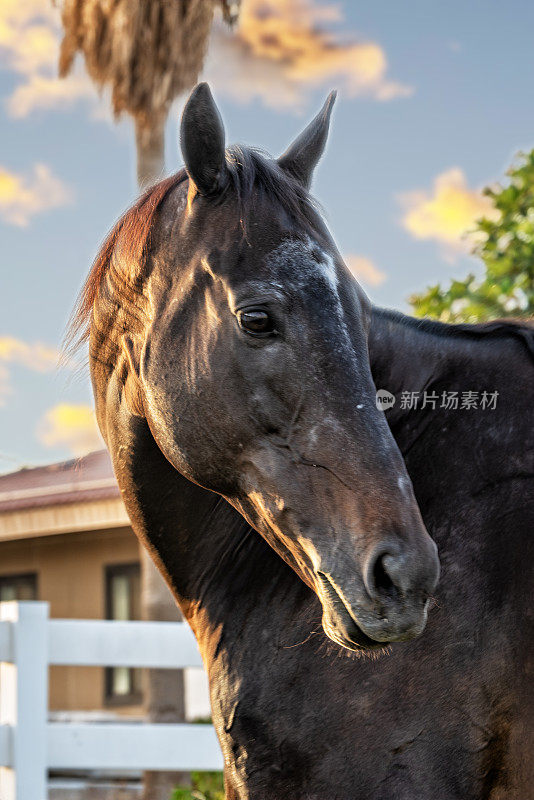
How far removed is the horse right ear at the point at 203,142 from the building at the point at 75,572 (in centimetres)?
1009

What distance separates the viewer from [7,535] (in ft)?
41.4

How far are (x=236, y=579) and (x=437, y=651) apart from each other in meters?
0.58

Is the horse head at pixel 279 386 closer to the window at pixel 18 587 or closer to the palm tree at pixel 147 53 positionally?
the palm tree at pixel 147 53

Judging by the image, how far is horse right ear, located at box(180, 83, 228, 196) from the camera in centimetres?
205

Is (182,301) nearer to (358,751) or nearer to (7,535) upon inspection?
(358,751)

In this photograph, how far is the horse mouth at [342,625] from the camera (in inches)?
69.2

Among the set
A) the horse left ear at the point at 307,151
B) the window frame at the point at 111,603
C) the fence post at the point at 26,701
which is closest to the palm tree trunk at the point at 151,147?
the fence post at the point at 26,701

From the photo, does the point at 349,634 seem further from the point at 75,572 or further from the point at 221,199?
the point at 75,572

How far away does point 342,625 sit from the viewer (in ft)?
5.81

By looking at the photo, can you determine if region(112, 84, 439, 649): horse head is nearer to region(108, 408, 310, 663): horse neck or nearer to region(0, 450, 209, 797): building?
region(108, 408, 310, 663): horse neck

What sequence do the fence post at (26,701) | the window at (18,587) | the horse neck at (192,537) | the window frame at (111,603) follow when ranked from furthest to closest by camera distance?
1. the window at (18,587)
2. the window frame at (111,603)
3. the fence post at (26,701)
4. the horse neck at (192,537)

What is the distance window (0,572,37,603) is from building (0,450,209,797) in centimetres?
2

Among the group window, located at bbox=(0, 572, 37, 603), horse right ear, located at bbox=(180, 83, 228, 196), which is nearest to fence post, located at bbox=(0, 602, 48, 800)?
horse right ear, located at bbox=(180, 83, 228, 196)

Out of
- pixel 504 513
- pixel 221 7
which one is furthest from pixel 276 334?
pixel 221 7
